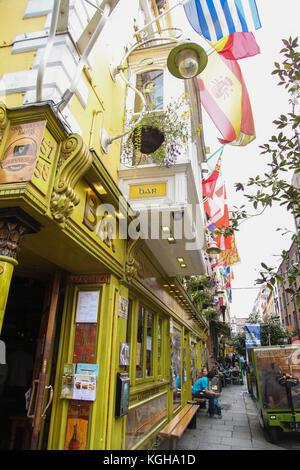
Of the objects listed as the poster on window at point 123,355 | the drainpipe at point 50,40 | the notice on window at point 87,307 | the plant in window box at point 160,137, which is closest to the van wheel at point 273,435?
the poster on window at point 123,355

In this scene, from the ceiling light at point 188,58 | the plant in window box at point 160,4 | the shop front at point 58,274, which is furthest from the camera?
the plant in window box at point 160,4

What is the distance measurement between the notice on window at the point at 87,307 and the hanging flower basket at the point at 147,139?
3.11 meters

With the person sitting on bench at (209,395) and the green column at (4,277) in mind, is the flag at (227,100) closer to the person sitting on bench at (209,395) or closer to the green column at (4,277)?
the green column at (4,277)

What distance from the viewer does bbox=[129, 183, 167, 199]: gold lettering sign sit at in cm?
576

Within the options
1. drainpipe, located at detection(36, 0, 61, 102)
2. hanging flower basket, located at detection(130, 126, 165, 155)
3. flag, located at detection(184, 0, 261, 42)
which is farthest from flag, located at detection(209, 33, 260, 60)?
drainpipe, located at detection(36, 0, 61, 102)

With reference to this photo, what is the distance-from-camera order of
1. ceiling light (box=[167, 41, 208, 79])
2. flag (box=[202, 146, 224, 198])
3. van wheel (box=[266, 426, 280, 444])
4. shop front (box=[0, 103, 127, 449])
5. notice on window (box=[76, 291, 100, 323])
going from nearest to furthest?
shop front (box=[0, 103, 127, 449]) → ceiling light (box=[167, 41, 208, 79]) → notice on window (box=[76, 291, 100, 323]) → van wheel (box=[266, 426, 280, 444]) → flag (box=[202, 146, 224, 198])

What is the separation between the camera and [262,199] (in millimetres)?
4816

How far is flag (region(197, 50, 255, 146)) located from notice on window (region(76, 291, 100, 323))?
4.59 m

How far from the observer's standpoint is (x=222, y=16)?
18.4ft

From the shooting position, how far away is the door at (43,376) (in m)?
4.20

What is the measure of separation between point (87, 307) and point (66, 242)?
1.51 metres

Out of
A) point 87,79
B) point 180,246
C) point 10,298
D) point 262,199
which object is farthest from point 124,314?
point 87,79

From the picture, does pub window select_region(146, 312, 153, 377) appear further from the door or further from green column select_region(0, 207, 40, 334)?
green column select_region(0, 207, 40, 334)
